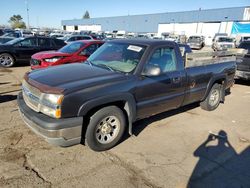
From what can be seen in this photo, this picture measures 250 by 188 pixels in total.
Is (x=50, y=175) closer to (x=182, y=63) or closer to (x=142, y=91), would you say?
(x=142, y=91)

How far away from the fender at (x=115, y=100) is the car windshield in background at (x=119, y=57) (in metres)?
0.54

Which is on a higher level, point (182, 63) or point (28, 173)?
point (182, 63)

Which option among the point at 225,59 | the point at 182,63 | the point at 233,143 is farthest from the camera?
the point at 225,59

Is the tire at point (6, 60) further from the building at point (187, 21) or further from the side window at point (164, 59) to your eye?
the building at point (187, 21)

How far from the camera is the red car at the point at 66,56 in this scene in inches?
346

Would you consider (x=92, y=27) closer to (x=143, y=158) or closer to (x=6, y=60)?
(x=6, y=60)

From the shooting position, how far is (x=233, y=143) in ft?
14.9

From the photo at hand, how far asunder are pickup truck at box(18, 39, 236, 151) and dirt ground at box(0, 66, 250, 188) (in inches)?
14.8

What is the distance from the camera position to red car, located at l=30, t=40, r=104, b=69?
28.8 ft

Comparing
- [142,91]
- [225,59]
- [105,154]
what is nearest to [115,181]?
[105,154]

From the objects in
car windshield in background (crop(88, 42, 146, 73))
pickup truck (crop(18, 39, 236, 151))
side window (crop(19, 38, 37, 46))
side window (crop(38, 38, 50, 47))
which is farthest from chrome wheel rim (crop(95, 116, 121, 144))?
side window (crop(38, 38, 50, 47))

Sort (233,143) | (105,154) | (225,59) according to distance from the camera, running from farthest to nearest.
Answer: (225,59) → (233,143) → (105,154)

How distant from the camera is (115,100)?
12.4ft

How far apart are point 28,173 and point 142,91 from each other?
2183 millimetres
